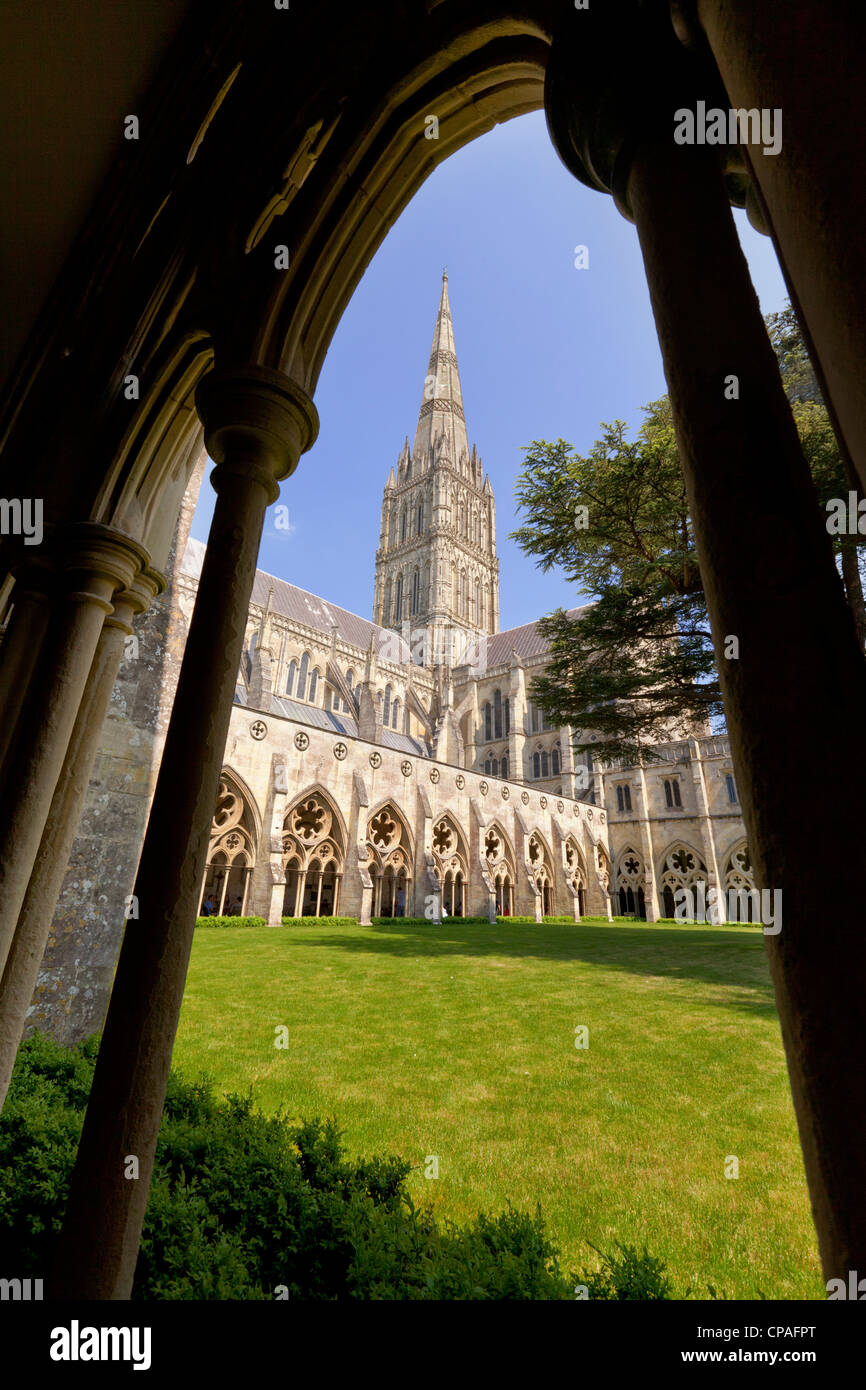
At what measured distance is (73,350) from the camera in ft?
13.1

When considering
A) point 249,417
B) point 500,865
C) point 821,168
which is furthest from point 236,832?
point 821,168

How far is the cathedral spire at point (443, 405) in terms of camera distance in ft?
165

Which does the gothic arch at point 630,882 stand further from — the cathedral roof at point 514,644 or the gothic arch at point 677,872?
the cathedral roof at point 514,644

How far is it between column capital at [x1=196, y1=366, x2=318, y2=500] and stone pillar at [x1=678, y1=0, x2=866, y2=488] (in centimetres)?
177

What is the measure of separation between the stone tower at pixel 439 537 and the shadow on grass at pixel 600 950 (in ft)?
93.1

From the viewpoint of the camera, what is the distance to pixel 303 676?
28.1m

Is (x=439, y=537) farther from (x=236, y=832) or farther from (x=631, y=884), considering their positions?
(x=236, y=832)

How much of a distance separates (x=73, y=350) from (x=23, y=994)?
4.01 m

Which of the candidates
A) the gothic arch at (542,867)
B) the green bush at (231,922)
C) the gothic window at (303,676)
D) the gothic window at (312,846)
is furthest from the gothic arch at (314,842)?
the gothic window at (303,676)

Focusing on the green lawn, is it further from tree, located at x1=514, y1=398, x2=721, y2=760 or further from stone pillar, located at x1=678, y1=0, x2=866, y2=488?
tree, located at x1=514, y1=398, x2=721, y2=760

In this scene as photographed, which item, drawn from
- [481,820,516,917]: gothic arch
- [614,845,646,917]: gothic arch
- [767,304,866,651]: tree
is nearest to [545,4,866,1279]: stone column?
[767,304,866,651]: tree

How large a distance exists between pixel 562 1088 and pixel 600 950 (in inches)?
307
